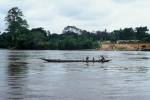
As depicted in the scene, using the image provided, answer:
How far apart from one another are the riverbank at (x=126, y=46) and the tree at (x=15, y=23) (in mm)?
29824

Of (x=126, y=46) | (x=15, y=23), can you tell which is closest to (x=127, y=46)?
(x=126, y=46)

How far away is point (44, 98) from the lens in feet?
85.9

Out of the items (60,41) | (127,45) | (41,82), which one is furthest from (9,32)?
(41,82)

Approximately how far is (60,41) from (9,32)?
1915 centimetres

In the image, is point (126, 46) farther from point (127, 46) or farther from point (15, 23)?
point (15, 23)

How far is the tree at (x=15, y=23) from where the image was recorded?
563ft

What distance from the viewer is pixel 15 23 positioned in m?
172

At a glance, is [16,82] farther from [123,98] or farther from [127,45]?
[127,45]

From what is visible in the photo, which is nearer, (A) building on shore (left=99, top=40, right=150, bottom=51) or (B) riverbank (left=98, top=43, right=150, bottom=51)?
(B) riverbank (left=98, top=43, right=150, bottom=51)

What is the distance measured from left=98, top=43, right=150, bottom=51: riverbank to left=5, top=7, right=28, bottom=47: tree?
2982 cm

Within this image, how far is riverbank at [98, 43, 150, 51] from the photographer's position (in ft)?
579

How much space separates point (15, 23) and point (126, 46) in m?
42.1

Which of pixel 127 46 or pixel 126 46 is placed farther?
pixel 126 46

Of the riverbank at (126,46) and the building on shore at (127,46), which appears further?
the building on shore at (127,46)
